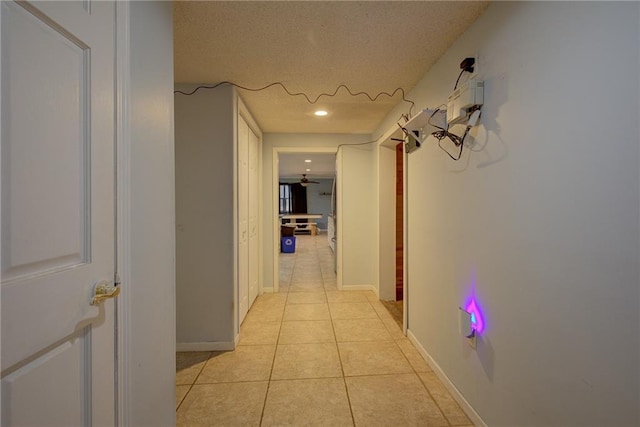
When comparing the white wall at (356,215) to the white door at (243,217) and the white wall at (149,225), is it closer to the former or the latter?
the white door at (243,217)

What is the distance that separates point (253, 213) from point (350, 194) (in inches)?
53.3

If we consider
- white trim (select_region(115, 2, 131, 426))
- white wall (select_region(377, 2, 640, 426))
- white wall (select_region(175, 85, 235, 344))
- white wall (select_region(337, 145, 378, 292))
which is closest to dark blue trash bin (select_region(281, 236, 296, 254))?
white wall (select_region(337, 145, 378, 292))

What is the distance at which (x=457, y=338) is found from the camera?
5.66 ft

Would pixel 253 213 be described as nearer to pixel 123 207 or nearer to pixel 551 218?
pixel 123 207

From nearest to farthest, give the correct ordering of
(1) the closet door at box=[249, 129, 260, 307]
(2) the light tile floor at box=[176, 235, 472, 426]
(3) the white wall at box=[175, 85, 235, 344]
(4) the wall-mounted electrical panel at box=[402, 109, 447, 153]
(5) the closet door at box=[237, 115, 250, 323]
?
(2) the light tile floor at box=[176, 235, 472, 426] < (4) the wall-mounted electrical panel at box=[402, 109, 447, 153] < (3) the white wall at box=[175, 85, 235, 344] < (5) the closet door at box=[237, 115, 250, 323] < (1) the closet door at box=[249, 129, 260, 307]

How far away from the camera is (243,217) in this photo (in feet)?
9.45

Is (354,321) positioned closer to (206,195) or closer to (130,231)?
(206,195)

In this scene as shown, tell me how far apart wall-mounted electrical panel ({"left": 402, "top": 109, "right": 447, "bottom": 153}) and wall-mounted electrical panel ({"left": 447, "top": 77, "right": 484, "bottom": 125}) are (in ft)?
0.43

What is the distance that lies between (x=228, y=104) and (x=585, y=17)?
218cm

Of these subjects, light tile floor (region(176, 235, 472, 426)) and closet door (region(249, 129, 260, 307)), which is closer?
light tile floor (region(176, 235, 472, 426))

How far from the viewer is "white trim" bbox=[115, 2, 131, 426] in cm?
92

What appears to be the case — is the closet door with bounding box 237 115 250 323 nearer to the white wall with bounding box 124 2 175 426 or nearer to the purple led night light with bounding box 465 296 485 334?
the white wall with bounding box 124 2 175 426

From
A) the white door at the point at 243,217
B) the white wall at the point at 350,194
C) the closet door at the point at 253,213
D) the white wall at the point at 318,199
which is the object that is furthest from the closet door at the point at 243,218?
the white wall at the point at 318,199

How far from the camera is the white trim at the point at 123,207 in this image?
3.02 feet
